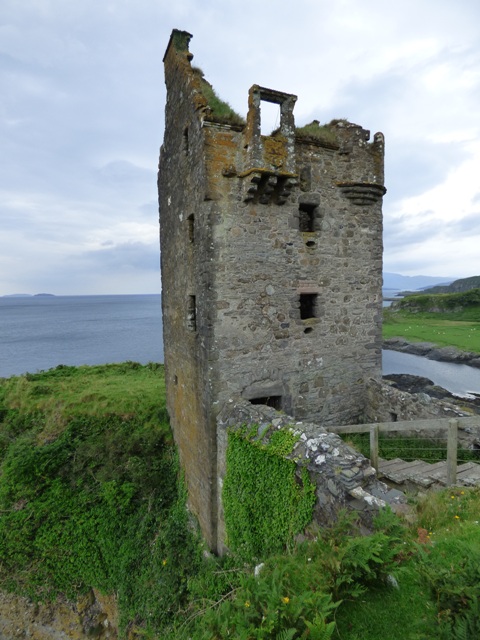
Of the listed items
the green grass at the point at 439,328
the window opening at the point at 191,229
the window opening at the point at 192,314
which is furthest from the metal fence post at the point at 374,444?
the green grass at the point at 439,328

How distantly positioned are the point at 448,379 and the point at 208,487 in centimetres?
3069

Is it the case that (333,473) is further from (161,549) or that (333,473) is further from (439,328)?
(439,328)

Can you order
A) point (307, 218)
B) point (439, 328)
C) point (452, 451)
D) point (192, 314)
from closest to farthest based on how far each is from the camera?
point (452, 451) < point (307, 218) < point (192, 314) < point (439, 328)

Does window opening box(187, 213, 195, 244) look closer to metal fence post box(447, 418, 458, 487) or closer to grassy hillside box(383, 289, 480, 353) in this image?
metal fence post box(447, 418, 458, 487)

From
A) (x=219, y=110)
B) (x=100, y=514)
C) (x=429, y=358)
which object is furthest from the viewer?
(x=429, y=358)

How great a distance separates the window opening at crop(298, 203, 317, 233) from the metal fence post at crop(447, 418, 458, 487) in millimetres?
5397

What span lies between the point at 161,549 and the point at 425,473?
7046 mm

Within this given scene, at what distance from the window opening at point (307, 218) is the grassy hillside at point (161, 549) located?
6.35 m

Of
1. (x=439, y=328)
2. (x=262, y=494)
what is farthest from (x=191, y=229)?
(x=439, y=328)

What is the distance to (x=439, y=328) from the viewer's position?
177 ft

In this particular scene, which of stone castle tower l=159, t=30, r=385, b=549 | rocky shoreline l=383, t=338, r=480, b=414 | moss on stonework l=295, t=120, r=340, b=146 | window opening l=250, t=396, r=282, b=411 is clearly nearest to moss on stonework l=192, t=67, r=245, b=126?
stone castle tower l=159, t=30, r=385, b=549

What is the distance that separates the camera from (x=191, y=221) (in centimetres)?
942

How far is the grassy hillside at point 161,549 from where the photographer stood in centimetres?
344

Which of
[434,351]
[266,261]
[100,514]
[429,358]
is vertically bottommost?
[429,358]
